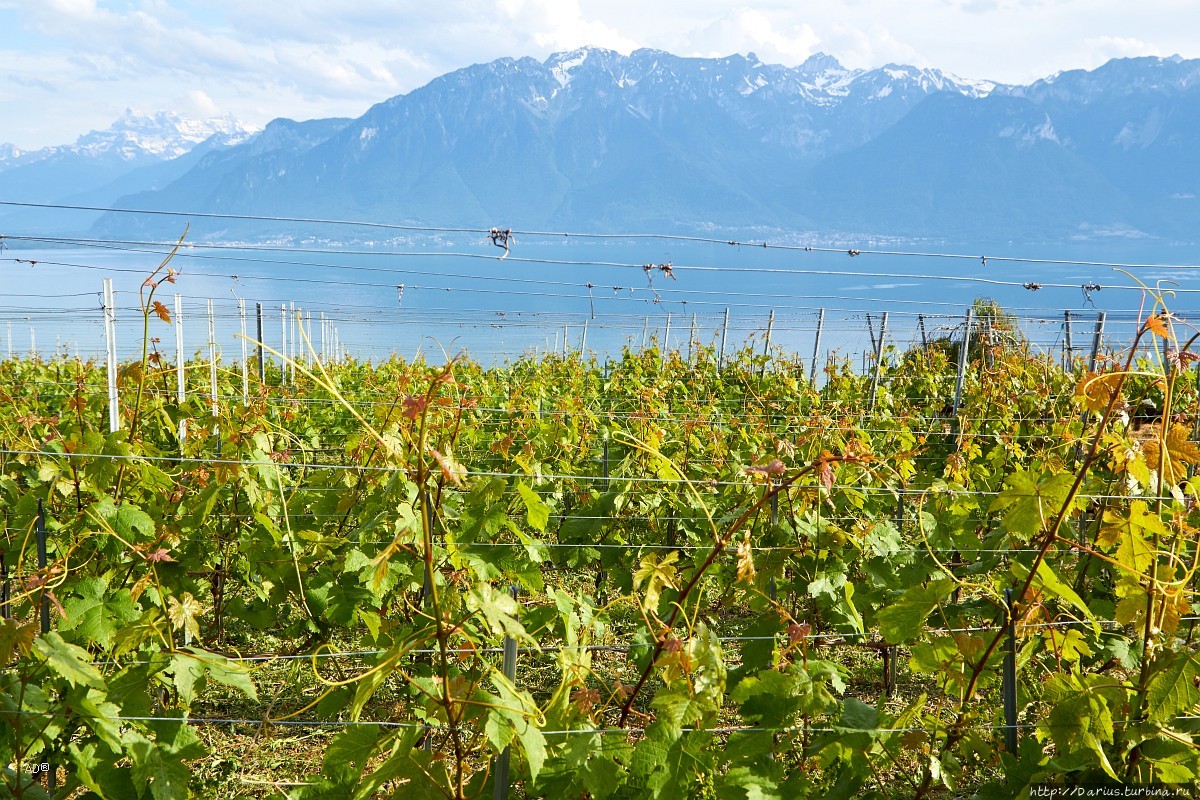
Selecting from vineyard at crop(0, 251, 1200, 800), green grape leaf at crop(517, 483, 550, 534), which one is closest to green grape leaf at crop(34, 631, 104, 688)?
vineyard at crop(0, 251, 1200, 800)

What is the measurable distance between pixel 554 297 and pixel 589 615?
41072 millimetres

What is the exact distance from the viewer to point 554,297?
141ft

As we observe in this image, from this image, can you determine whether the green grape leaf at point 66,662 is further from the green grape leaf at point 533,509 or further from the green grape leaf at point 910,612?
the green grape leaf at point 910,612

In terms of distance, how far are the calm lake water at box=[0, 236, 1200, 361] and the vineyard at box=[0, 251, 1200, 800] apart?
2.19ft

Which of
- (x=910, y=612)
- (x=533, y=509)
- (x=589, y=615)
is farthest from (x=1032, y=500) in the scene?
(x=533, y=509)

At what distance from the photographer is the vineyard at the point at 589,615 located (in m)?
1.76

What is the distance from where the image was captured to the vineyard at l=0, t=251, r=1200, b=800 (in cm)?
176

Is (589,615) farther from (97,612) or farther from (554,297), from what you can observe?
(554,297)

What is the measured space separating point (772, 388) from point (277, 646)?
5.89 m

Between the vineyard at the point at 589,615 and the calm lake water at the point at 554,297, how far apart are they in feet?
2.19

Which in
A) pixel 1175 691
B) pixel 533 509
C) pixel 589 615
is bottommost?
pixel 589 615

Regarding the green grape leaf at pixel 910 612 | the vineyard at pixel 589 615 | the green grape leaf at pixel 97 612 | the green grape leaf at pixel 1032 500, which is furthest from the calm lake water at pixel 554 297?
the green grape leaf at pixel 97 612

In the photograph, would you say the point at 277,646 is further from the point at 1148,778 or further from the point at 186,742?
the point at 1148,778

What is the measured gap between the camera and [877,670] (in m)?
4.09
